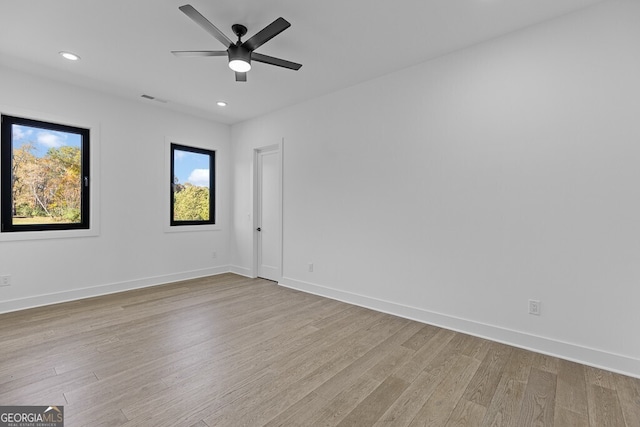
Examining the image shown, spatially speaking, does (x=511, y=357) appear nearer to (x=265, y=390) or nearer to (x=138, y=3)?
(x=265, y=390)

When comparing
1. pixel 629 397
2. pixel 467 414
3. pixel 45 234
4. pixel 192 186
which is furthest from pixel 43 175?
pixel 629 397

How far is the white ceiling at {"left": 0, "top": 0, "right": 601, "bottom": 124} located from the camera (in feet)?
7.85

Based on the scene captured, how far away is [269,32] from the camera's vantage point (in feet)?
7.52

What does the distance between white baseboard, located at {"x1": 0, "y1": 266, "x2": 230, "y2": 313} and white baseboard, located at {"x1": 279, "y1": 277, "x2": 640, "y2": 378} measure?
8.92 feet

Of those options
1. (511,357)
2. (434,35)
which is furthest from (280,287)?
(434,35)

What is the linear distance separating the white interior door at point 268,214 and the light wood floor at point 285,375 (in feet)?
5.68

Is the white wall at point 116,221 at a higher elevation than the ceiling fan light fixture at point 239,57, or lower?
lower

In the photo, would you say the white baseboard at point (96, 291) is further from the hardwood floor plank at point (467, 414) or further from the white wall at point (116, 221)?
the hardwood floor plank at point (467, 414)

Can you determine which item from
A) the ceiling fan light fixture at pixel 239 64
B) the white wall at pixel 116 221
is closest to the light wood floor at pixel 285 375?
→ the white wall at pixel 116 221

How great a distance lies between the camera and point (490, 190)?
286cm

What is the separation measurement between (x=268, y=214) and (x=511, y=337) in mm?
3773

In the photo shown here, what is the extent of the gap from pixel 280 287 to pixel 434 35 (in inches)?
150

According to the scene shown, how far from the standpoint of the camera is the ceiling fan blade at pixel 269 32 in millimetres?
2156

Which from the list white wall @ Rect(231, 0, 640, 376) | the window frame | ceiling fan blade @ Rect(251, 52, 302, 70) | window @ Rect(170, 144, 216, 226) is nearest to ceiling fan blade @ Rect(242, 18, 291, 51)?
ceiling fan blade @ Rect(251, 52, 302, 70)
